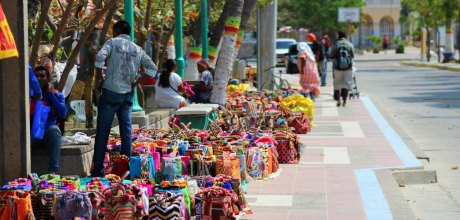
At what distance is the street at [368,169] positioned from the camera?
18.7 feet

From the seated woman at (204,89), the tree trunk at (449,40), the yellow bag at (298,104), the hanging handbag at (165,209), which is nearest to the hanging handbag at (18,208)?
the hanging handbag at (165,209)

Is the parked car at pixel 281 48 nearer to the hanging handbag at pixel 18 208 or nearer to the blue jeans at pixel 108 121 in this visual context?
the blue jeans at pixel 108 121

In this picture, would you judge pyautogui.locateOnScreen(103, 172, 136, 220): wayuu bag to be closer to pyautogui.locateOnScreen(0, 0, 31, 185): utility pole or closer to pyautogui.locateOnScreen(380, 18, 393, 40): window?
pyautogui.locateOnScreen(0, 0, 31, 185): utility pole

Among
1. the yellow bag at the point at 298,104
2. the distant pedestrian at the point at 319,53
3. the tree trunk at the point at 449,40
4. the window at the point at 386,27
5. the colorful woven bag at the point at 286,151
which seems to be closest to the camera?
the colorful woven bag at the point at 286,151

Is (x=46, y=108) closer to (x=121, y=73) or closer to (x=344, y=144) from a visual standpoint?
(x=121, y=73)

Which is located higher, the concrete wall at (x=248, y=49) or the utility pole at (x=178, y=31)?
the concrete wall at (x=248, y=49)

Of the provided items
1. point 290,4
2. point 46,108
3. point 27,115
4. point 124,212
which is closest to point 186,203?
point 124,212

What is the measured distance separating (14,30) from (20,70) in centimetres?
33

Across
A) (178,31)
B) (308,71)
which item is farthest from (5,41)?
(308,71)

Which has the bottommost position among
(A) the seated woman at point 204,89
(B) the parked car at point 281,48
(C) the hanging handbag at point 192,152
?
(C) the hanging handbag at point 192,152

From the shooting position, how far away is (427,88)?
2192 centimetres

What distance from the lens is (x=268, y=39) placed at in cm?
1636

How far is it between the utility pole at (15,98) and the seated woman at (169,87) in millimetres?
4922

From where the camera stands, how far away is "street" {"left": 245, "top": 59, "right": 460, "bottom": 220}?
18.7 ft
